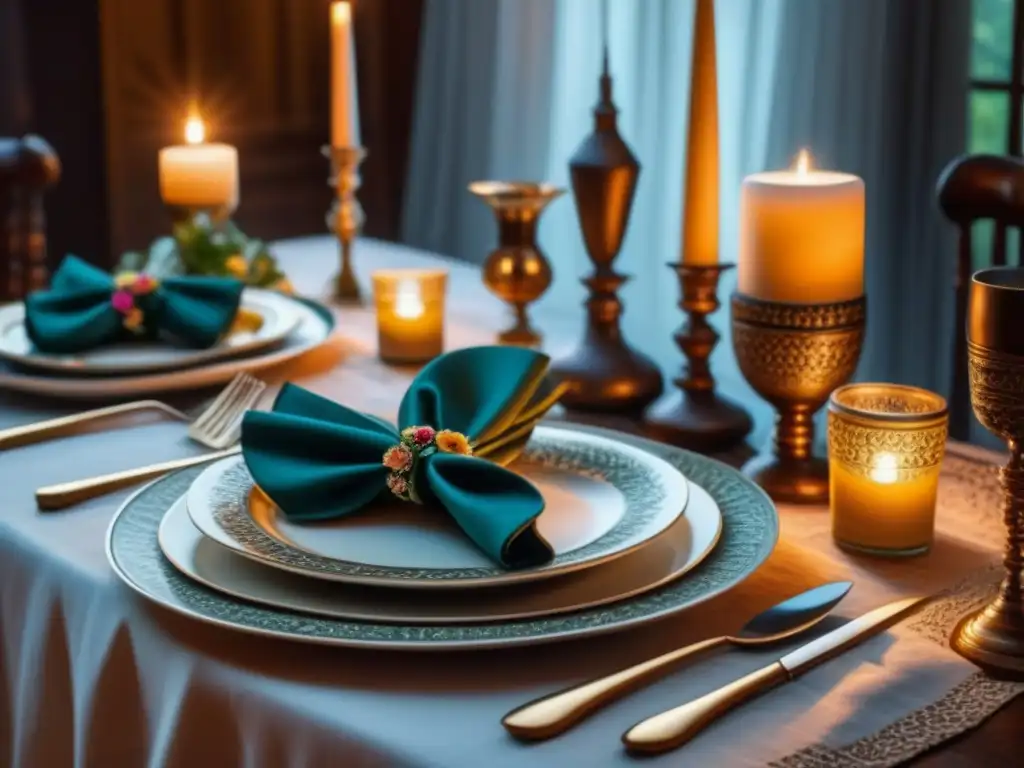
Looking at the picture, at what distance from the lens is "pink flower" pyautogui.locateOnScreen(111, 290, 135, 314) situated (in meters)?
1.27

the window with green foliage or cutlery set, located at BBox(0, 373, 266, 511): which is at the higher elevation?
the window with green foliage

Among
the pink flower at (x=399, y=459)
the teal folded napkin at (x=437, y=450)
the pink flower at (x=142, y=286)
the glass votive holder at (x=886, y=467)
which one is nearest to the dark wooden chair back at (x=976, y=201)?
the glass votive holder at (x=886, y=467)

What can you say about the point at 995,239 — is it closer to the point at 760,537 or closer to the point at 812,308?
the point at 812,308

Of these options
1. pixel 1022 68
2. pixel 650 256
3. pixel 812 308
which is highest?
pixel 1022 68

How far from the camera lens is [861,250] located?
3.25 ft

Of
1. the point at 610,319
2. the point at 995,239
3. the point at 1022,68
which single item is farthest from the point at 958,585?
the point at 1022,68

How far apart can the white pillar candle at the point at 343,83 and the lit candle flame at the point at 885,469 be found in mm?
948

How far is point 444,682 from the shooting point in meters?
0.69

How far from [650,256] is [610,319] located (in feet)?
5.86

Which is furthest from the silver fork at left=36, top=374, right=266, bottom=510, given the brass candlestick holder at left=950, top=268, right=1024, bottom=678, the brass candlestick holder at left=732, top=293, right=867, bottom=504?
the brass candlestick holder at left=950, top=268, right=1024, bottom=678

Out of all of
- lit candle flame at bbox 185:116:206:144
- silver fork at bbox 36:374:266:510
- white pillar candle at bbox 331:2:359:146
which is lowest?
silver fork at bbox 36:374:266:510

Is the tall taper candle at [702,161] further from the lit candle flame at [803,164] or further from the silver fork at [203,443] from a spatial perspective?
the silver fork at [203,443]

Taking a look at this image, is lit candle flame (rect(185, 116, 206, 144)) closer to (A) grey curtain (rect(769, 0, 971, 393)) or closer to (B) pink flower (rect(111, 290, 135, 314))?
(B) pink flower (rect(111, 290, 135, 314))

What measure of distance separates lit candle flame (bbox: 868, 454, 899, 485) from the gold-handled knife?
9 centimetres
